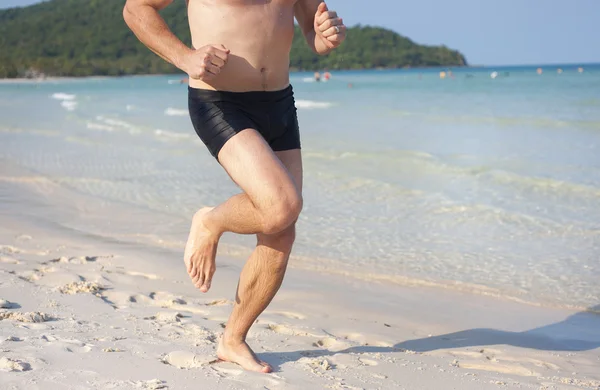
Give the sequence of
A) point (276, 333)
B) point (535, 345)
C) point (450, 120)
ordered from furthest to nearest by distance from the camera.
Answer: point (450, 120), point (535, 345), point (276, 333)

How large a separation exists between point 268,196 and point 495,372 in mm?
1550

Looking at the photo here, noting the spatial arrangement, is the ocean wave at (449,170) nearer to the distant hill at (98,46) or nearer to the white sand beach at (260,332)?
the white sand beach at (260,332)

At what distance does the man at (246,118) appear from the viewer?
3.32 meters

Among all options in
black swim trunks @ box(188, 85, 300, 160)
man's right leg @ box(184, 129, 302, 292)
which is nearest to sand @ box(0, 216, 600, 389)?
man's right leg @ box(184, 129, 302, 292)

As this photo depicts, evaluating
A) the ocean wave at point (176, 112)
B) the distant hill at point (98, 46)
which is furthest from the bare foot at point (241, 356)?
the distant hill at point (98, 46)

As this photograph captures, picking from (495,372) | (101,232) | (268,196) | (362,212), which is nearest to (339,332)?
(495,372)

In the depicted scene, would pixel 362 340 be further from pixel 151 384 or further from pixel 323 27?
pixel 323 27

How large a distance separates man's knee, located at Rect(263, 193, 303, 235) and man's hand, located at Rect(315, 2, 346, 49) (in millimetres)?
706

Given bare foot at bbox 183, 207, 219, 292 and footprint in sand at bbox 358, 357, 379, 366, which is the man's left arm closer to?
bare foot at bbox 183, 207, 219, 292

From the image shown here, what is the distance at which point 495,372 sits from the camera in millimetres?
4008

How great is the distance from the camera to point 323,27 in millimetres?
3521

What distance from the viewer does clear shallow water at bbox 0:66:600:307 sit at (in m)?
6.52

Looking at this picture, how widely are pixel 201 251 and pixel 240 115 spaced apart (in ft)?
2.06

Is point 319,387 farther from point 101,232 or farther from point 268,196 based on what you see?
point 101,232
